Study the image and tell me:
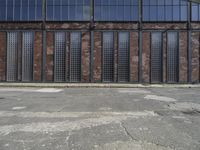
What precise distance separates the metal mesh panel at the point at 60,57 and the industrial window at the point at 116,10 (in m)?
5.48

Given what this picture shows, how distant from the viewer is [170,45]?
26.0 meters

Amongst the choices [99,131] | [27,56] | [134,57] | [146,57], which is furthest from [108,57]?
[99,131]

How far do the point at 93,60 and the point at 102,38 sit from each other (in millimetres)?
3240

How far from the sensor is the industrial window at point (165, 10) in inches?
1023

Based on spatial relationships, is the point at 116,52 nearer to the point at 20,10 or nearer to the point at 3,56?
the point at 20,10

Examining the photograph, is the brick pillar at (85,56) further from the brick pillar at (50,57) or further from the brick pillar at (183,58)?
the brick pillar at (183,58)

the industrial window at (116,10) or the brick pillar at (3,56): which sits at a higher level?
the industrial window at (116,10)

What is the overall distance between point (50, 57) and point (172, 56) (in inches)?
650

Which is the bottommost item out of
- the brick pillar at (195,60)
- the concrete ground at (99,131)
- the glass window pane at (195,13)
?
the concrete ground at (99,131)

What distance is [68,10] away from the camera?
26.1 m

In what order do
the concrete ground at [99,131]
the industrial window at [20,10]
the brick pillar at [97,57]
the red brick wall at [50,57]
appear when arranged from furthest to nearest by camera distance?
the industrial window at [20,10], the red brick wall at [50,57], the brick pillar at [97,57], the concrete ground at [99,131]

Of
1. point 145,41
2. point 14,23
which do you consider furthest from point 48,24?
point 145,41

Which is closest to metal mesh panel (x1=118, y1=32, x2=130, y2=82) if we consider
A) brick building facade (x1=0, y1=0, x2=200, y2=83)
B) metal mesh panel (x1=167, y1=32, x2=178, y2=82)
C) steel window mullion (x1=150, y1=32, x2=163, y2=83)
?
brick building facade (x1=0, y1=0, x2=200, y2=83)

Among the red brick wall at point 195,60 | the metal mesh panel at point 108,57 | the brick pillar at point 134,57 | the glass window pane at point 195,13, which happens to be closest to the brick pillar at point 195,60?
the red brick wall at point 195,60
